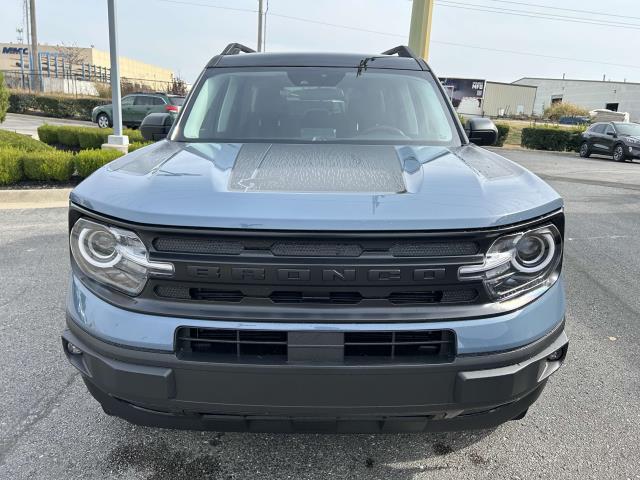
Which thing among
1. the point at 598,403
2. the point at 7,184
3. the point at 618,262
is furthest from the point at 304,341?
the point at 7,184

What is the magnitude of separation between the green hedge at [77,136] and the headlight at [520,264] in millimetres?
10883

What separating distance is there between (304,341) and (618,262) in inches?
198

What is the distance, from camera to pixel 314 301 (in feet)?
5.50

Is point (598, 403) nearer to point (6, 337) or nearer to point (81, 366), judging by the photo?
point (81, 366)

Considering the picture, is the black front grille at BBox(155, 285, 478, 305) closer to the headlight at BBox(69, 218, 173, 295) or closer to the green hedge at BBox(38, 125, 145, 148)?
the headlight at BBox(69, 218, 173, 295)

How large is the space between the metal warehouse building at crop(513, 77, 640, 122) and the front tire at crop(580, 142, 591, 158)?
54.0 meters

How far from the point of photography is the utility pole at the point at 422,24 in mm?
16422

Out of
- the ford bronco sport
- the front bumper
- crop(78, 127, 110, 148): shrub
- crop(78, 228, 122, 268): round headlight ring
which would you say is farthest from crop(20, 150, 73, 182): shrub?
the front bumper

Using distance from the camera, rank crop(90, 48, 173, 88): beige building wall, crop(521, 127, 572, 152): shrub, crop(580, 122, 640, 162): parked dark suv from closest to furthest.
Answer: crop(580, 122, 640, 162): parked dark suv, crop(521, 127, 572, 152): shrub, crop(90, 48, 173, 88): beige building wall

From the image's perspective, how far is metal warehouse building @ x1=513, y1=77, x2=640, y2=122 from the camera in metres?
69.2

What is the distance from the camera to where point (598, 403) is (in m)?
2.78

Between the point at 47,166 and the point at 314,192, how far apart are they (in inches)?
298

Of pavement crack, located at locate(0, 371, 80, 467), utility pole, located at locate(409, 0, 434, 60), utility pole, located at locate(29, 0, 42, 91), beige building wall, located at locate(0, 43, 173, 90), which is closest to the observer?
pavement crack, located at locate(0, 371, 80, 467)

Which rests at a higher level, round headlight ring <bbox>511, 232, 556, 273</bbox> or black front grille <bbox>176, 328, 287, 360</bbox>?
round headlight ring <bbox>511, 232, 556, 273</bbox>
